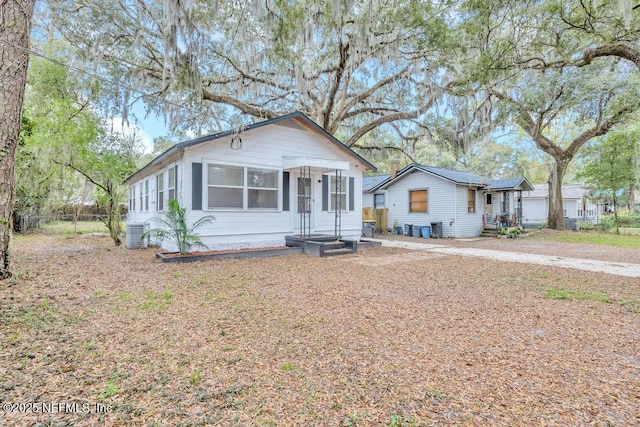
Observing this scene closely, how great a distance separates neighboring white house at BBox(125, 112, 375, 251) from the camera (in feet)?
26.4

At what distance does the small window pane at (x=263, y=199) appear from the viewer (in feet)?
29.4

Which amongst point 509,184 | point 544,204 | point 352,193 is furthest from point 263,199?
point 544,204

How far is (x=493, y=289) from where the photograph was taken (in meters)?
5.14

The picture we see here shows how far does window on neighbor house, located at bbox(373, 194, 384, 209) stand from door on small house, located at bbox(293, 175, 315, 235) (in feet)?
29.3

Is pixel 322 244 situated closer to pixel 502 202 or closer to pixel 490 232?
pixel 490 232

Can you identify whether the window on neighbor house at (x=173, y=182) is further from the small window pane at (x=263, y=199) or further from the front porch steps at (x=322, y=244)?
the front porch steps at (x=322, y=244)

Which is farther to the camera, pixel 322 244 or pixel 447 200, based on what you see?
pixel 447 200

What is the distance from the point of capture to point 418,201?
52.8 ft

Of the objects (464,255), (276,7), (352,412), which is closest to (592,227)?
(464,255)

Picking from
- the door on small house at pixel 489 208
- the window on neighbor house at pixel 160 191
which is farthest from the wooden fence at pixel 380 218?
the window on neighbor house at pixel 160 191

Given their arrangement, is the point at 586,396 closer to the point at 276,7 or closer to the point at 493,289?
the point at 493,289

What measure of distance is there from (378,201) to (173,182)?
40.4ft

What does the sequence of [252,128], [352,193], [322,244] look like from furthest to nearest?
[352,193] → [322,244] → [252,128]

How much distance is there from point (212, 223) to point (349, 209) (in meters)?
4.74
